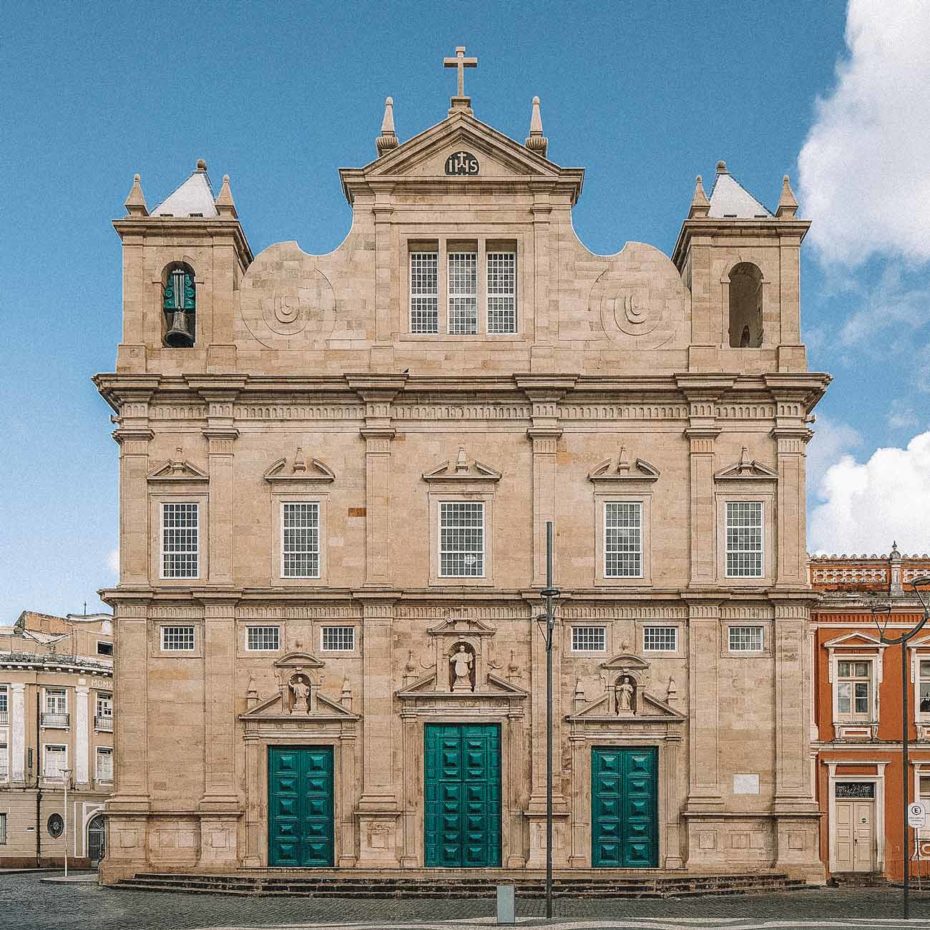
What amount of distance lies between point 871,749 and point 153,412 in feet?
73.7

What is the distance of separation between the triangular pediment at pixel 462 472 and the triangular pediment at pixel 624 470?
2734 mm

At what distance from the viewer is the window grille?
37.2 meters

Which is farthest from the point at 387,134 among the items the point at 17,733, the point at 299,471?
the point at 17,733

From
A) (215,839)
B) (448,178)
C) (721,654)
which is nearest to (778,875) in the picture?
(721,654)

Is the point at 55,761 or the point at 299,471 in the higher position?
the point at 299,471

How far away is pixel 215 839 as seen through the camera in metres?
36.1

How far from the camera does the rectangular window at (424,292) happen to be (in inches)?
1523

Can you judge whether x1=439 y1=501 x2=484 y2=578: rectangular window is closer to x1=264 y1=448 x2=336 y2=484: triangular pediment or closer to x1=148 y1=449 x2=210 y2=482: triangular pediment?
x1=264 y1=448 x2=336 y2=484: triangular pediment

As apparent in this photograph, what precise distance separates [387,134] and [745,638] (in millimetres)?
17154

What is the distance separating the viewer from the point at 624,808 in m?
36.6

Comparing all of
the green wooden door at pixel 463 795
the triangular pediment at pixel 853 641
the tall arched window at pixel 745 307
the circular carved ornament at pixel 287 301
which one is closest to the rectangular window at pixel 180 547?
the circular carved ornament at pixel 287 301

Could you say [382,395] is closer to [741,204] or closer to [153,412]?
[153,412]

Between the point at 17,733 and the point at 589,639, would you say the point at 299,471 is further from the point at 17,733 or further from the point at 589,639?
the point at 17,733

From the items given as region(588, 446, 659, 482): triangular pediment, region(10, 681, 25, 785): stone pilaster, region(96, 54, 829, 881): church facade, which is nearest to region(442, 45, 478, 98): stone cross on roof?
region(96, 54, 829, 881): church facade
